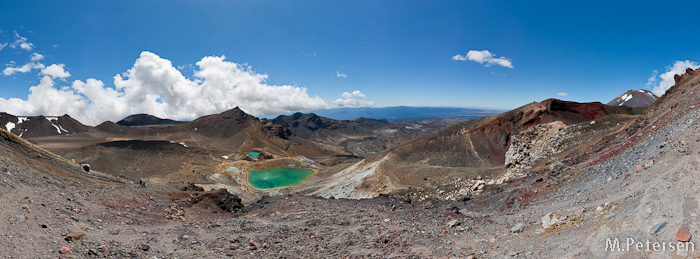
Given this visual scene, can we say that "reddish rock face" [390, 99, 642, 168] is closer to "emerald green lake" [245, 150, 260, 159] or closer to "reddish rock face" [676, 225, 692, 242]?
"reddish rock face" [676, 225, 692, 242]

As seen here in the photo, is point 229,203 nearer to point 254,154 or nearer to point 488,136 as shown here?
point 488,136

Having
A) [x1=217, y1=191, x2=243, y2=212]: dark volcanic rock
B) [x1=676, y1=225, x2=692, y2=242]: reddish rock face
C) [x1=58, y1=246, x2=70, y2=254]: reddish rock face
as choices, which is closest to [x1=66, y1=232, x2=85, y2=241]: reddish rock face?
[x1=58, y1=246, x2=70, y2=254]: reddish rock face

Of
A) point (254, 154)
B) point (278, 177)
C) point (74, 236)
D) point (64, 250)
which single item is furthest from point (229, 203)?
point (254, 154)

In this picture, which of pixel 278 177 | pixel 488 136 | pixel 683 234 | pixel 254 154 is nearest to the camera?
pixel 683 234

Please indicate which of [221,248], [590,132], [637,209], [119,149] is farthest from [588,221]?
[119,149]

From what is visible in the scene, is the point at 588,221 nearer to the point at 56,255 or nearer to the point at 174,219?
the point at 56,255
